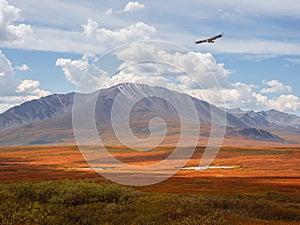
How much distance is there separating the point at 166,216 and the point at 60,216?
782 cm

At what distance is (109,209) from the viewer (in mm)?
31250

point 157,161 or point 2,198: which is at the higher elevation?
point 2,198

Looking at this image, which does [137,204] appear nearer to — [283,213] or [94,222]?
[94,222]

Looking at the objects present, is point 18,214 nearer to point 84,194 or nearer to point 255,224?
point 84,194

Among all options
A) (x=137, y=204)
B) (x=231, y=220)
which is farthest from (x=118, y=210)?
(x=231, y=220)

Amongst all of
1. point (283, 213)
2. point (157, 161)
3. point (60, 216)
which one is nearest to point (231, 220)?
point (283, 213)

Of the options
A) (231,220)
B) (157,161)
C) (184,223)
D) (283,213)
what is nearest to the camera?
(184,223)

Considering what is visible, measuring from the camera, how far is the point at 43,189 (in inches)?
1469

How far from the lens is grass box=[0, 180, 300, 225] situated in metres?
26.8

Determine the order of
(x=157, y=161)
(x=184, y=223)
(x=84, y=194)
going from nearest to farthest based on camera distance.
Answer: (x=184, y=223)
(x=84, y=194)
(x=157, y=161)

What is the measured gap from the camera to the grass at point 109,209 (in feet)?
87.9

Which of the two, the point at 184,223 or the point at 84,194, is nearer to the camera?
the point at 184,223

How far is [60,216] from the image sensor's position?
92.5ft

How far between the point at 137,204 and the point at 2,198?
1154 centimetres
